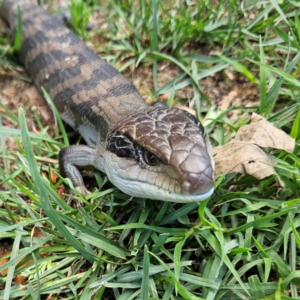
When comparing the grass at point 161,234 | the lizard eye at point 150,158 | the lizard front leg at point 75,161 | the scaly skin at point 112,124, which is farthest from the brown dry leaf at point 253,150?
the lizard front leg at point 75,161

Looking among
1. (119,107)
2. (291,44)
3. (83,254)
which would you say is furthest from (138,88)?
(83,254)

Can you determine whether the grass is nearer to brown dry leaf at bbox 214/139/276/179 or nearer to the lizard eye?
brown dry leaf at bbox 214/139/276/179

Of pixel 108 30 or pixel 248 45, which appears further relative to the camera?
pixel 108 30

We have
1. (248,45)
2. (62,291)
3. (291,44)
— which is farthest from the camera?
(248,45)

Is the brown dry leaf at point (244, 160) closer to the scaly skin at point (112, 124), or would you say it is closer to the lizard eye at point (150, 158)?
the scaly skin at point (112, 124)

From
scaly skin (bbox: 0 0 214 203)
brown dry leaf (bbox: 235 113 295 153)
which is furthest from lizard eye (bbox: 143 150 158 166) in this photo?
brown dry leaf (bbox: 235 113 295 153)

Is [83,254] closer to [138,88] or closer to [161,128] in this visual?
[161,128]

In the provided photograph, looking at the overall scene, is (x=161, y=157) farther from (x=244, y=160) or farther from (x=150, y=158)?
(x=244, y=160)
